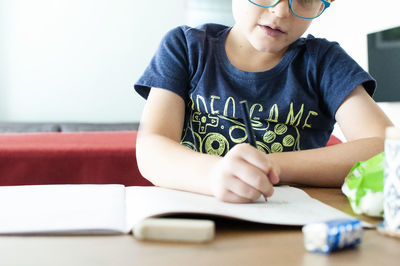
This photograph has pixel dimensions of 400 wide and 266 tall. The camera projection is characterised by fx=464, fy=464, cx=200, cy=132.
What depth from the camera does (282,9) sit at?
787 millimetres

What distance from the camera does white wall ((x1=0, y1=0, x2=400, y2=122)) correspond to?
3.50 meters

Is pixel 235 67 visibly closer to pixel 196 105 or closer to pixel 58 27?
pixel 196 105

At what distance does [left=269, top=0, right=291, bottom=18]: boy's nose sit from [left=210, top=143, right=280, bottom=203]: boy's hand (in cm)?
34

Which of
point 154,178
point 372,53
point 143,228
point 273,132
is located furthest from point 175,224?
point 372,53

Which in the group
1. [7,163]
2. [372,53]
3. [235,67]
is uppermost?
[235,67]

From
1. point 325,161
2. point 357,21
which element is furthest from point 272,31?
point 357,21

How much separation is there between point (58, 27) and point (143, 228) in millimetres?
3434

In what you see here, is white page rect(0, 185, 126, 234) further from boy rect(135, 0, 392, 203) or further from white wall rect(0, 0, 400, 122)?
white wall rect(0, 0, 400, 122)

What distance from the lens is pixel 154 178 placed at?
704 mm

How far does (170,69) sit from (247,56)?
0.58 feet

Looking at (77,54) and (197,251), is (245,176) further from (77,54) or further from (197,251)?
(77,54)

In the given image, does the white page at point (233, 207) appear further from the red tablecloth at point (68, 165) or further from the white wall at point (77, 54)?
the white wall at point (77, 54)

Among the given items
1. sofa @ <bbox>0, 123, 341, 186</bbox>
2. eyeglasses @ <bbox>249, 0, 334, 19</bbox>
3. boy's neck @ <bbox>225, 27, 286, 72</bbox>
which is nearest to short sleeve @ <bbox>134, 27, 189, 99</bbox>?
boy's neck @ <bbox>225, 27, 286, 72</bbox>

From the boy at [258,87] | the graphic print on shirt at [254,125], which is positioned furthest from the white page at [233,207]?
the graphic print on shirt at [254,125]
